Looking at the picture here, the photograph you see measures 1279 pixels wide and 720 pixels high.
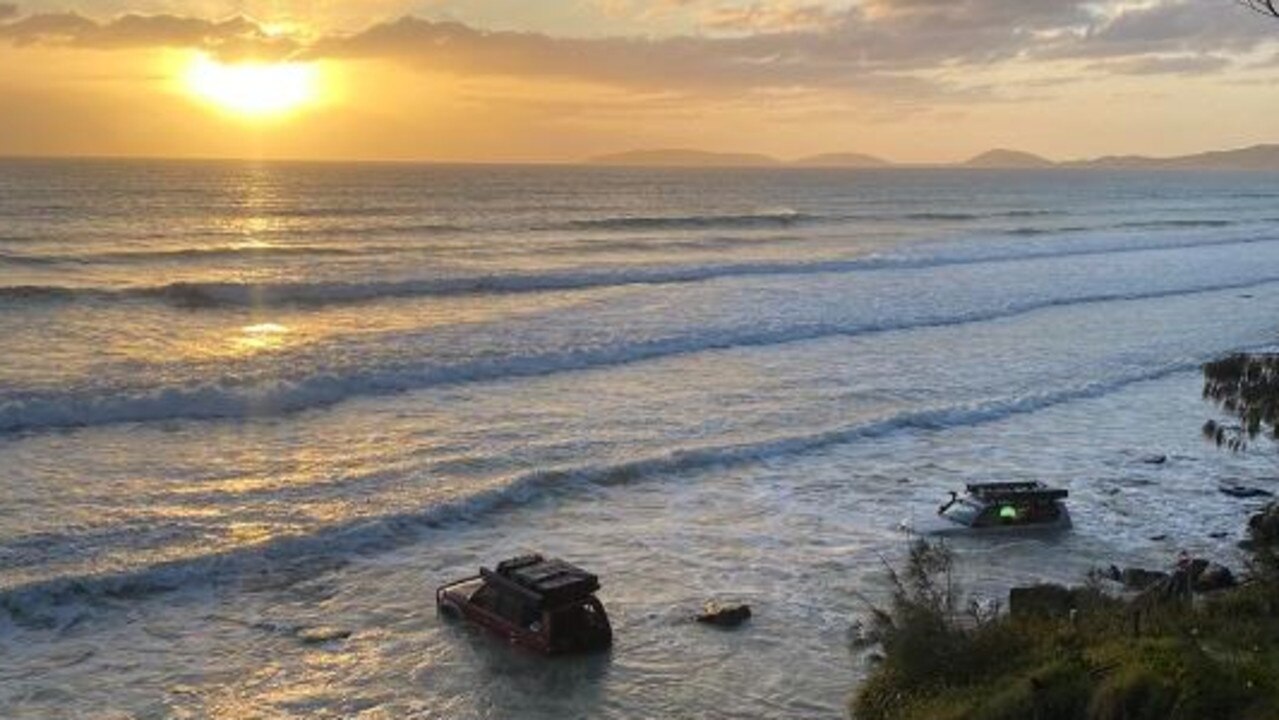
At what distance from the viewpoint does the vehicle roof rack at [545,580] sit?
16438mm

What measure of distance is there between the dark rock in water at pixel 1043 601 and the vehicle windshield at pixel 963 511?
427cm

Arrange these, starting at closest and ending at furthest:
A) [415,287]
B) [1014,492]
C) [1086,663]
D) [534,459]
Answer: [1086,663] < [1014,492] < [534,459] < [415,287]

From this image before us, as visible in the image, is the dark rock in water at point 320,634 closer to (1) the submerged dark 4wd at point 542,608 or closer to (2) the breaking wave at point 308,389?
(1) the submerged dark 4wd at point 542,608

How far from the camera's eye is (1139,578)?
1898cm

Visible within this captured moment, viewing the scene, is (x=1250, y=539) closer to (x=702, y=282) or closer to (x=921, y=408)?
(x=921, y=408)

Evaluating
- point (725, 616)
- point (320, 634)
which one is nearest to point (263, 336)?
point (320, 634)

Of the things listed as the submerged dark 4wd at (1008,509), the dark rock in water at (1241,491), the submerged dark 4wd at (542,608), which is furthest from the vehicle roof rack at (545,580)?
the dark rock in water at (1241,491)

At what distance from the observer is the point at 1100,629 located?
13.8 metres

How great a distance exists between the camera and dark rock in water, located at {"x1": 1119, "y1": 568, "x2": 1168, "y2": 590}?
61.4ft

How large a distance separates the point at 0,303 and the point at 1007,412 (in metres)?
35.9

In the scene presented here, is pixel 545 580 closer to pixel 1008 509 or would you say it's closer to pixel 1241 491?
pixel 1008 509

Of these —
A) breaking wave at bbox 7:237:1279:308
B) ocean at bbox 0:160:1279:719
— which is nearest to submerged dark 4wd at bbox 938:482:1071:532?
ocean at bbox 0:160:1279:719

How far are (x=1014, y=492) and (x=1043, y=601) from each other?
5688mm

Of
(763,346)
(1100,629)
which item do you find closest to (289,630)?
(1100,629)
